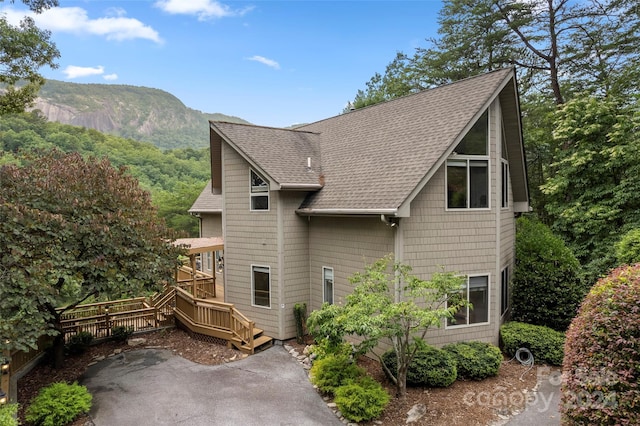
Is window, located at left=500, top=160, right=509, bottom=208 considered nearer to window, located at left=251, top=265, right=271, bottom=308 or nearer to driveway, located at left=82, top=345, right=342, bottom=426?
window, located at left=251, top=265, right=271, bottom=308

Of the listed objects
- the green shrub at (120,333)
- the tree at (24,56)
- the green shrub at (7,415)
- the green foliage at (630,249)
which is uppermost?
the tree at (24,56)

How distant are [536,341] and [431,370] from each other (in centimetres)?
373

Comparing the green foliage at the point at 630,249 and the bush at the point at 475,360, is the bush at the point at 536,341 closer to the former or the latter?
the bush at the point at 475,360

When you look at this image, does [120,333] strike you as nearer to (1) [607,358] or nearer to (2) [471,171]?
(2) [471,171]

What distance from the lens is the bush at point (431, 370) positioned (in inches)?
348

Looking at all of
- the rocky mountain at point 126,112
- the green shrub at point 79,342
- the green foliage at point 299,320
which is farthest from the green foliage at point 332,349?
the rocky mountain at point 126,112

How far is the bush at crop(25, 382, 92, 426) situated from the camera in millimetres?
7156

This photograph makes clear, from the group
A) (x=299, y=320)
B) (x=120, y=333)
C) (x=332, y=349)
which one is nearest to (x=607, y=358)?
(x=332, y=349)

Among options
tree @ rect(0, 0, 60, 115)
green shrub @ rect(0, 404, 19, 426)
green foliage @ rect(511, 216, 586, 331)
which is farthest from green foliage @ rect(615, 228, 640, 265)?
tree @ rect(0, 0, 60, 115)

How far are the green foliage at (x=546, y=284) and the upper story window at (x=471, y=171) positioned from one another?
2725 millimetres

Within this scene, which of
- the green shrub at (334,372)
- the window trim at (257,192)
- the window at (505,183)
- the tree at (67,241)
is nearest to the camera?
the tree at (67,241)

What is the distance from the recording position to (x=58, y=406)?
7.24 meters

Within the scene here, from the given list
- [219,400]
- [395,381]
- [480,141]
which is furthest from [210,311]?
[480,141]

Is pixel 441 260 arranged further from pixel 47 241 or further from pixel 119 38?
pixel 119 38
